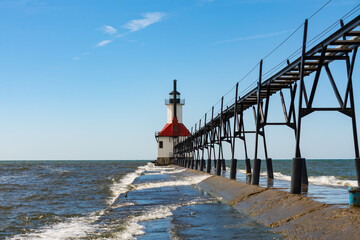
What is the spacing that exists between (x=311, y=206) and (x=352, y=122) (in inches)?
172

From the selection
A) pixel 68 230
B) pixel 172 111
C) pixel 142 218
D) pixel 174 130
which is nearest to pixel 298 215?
pixel 142 218

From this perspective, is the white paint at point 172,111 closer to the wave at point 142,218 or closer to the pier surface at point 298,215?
the wave at point 142,218

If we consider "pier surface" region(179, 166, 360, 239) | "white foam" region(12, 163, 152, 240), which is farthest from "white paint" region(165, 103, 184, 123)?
"white foam" region(12, 163, 152, 240)

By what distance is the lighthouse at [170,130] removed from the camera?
266ft

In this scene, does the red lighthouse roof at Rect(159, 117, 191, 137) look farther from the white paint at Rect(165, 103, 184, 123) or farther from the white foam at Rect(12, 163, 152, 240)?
the white foam at Rect(12, 163, 152, 240)

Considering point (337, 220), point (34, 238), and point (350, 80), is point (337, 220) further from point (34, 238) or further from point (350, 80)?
point (34, 238)

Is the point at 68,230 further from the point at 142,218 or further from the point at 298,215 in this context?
the point at 298,215

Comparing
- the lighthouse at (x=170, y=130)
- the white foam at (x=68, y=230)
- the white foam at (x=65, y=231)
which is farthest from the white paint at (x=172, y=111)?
the white foam at (x=65, y=231)

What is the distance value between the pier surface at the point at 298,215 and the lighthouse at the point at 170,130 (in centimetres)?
6490

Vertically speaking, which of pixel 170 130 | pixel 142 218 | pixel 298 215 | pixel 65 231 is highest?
pixel 170 130

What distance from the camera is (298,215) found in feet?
34.3

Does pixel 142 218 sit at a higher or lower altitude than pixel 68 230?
higher

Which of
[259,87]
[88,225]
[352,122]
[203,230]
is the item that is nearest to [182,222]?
[203,230]

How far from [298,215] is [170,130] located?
70.9 m
